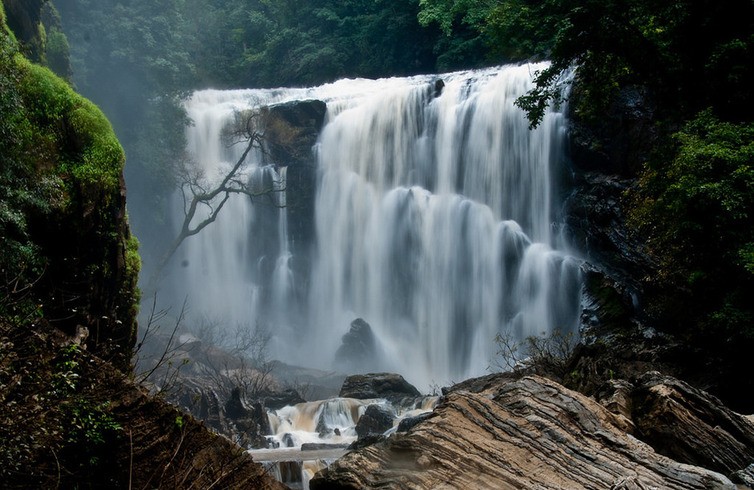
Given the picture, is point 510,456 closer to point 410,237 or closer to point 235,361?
point 235,361

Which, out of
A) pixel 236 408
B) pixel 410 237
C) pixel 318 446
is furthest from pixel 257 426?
pixel 410 237

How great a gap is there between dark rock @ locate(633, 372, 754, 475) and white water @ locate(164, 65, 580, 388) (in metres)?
14.6

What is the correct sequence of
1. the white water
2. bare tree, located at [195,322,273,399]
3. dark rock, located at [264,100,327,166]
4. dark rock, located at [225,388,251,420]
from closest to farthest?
dark rock, located at [225,388,251,420], bare tree, located at [195,322,273,399], the white water, dark rock, located at [264,100,327,166]

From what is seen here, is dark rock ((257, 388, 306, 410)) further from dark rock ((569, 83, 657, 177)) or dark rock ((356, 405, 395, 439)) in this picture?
Result: dark rock ((569, 83, 657, 177))

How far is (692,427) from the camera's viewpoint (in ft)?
21.5

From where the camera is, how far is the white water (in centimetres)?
2436

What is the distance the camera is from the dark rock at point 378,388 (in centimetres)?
1936

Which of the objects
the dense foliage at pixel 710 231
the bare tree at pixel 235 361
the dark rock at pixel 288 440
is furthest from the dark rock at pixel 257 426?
the dense foliage at pixel 710 231

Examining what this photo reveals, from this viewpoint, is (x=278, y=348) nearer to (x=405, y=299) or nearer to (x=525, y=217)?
(x=405, y=299)

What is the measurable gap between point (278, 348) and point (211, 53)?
75.5 feet

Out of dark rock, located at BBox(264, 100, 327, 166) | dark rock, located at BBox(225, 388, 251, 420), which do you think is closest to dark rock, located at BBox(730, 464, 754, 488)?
dark rock, located at BBox(225, 388, 251, 420)

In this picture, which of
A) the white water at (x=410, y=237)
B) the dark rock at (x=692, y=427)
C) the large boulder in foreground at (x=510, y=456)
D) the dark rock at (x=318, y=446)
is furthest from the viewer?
the white water at (x=410, y=237)

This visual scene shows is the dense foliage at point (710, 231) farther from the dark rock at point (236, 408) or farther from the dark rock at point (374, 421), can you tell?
the dark rock at point (236, 408)

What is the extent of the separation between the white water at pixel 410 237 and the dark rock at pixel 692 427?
48.1 ft
